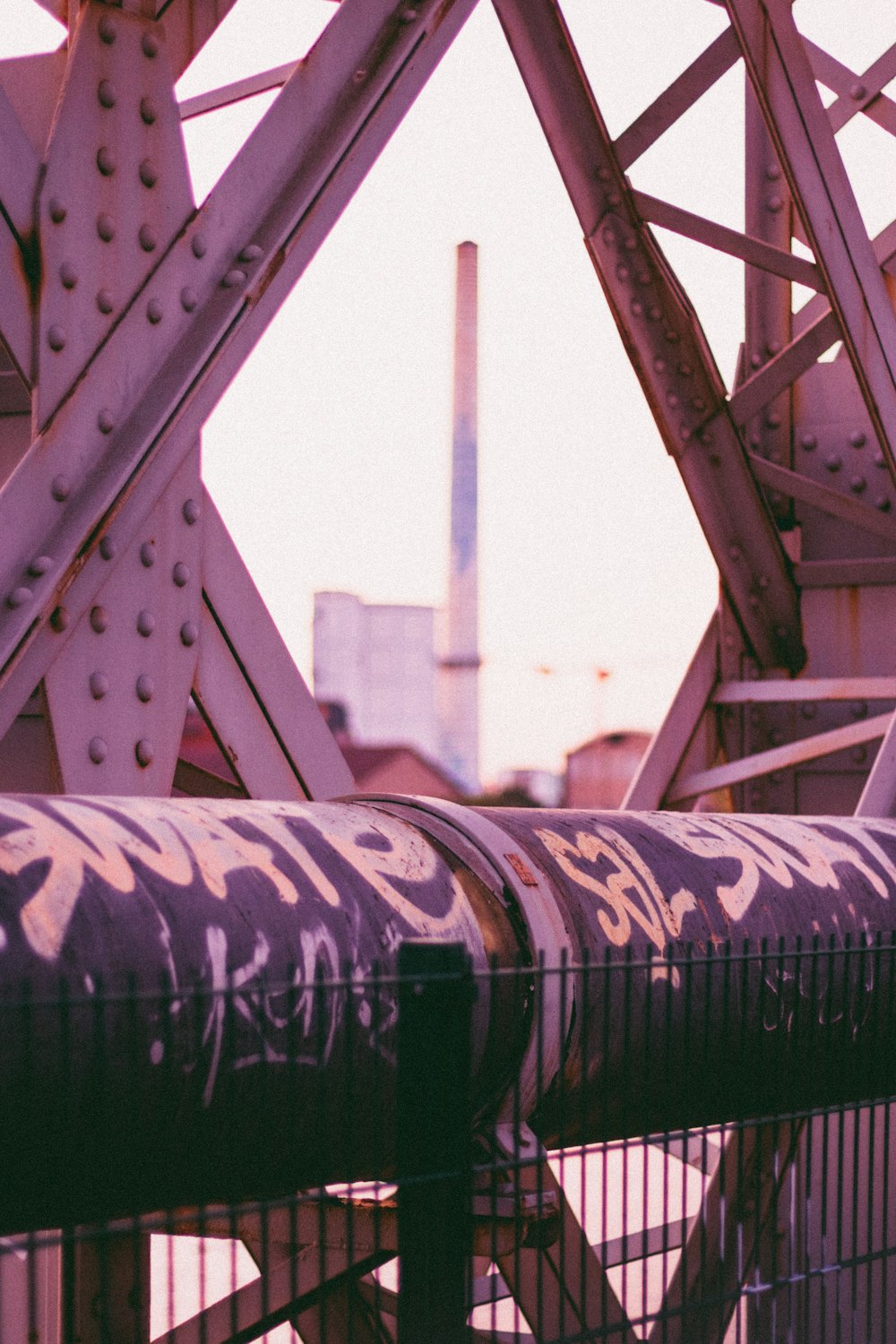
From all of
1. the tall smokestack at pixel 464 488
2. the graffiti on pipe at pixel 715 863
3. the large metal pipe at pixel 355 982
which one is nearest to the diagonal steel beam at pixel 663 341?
the graffiti on pipe at pixel 715 863

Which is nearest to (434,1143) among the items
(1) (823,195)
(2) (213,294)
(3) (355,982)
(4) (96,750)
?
(3) (355,982)

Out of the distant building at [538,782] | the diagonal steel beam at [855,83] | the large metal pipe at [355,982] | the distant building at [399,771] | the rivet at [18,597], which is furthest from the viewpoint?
the distant building at [538,782]

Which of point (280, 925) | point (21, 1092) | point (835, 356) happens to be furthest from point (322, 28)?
point (835, 356)

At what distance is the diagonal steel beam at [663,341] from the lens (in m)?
9.33

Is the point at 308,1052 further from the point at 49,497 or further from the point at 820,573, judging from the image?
the point at 820,573

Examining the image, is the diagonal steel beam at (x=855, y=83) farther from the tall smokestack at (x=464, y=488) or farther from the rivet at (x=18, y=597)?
the tall smokestack at (x=464, y=488)

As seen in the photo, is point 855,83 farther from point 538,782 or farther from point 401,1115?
point 538,782

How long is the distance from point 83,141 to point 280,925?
2858mm

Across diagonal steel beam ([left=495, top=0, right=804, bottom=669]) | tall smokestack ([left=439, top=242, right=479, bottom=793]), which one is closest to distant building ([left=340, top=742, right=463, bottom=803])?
tall smokestack ([left=439, top=242, right=479, bottom=793])

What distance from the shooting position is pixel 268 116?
19.8ft

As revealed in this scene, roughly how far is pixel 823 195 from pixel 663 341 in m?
1.37

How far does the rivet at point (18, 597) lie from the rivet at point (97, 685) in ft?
1.69

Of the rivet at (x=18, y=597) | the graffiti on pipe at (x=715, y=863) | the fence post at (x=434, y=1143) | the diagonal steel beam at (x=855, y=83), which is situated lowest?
the fence post at (x=434, y=1143)

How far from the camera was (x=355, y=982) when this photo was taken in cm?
406
